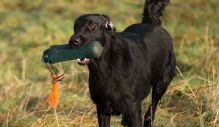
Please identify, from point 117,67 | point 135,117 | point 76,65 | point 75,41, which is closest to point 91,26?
point 75,41

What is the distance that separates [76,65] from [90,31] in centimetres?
519

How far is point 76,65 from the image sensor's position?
11289mm

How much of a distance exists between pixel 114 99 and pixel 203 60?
164 inches

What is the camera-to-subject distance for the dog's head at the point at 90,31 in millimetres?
6016

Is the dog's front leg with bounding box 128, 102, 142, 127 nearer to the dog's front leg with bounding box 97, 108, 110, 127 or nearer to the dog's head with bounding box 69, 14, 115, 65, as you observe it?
the dog's front leg with bounding box 97, 108, 110, 127

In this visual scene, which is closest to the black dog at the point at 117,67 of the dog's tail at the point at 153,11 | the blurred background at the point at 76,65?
the blurred background at the point at 76,65

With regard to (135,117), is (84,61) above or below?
above

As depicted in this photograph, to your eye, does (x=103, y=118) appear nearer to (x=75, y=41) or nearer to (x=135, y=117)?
(x=135, y=117)

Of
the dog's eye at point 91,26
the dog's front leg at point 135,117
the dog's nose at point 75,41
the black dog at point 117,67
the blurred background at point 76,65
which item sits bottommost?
the blurred background at point 76,65

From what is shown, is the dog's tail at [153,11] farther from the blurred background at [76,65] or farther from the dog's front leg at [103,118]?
the dog's front leg at [103,118]

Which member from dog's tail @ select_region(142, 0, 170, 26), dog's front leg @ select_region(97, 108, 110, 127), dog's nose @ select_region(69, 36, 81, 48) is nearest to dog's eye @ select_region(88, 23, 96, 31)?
dog's nose @ select_region(69, 36, 81, 48)

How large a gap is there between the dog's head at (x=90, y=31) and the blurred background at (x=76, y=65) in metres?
1.50

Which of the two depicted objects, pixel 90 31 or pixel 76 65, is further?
pixel 76 65

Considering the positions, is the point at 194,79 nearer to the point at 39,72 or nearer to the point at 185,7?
the point at 39,72
